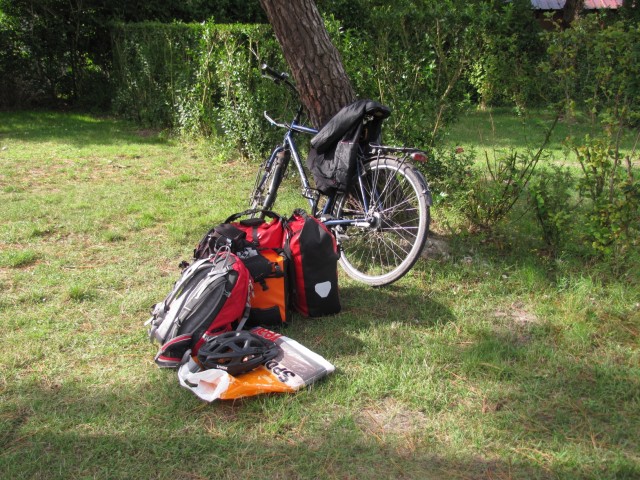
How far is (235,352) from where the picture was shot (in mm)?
2633

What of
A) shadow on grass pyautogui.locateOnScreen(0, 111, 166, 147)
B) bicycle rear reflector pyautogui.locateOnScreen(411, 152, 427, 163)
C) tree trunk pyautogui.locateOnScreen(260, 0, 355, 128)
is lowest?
shadow on grass pyautogui.locateOnScreen(0, 111, 166, 147)

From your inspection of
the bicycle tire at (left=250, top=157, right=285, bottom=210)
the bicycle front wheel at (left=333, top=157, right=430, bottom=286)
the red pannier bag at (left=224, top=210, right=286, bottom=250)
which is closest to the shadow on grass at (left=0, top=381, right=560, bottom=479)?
the red pannier bag at (left=224, top=210, right=286, bottom=250)

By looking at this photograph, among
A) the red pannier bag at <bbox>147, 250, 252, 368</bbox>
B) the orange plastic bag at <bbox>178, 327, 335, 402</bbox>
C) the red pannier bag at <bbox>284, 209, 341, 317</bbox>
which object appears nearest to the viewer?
the orange plastic bag at <bbox>178, 327, 335, 402</bbox>

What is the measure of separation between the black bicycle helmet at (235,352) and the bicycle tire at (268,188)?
75.1 inches

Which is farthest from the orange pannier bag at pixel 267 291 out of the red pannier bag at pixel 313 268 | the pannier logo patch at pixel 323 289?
the pannier logo patch at pixel 323 289

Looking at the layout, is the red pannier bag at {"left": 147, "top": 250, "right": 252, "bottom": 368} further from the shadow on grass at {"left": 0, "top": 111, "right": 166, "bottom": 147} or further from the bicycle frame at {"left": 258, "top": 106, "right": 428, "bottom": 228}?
the shadow on grass at {"left": 0, "top": 111, "right": 166, "bottom": 147}

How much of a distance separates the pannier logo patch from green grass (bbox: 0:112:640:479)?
0.17 metres

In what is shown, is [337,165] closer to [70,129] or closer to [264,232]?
[264,232]

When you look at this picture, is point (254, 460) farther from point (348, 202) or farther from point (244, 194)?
point (244, 194)

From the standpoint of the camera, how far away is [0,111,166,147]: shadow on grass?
8.75m

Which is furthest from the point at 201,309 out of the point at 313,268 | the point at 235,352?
the point at 313,268

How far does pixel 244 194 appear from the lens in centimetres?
591

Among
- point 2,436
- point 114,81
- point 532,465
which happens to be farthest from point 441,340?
point 114,81

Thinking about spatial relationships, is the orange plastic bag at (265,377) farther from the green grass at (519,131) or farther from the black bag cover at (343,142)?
the green grass at (519,131)
